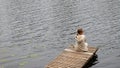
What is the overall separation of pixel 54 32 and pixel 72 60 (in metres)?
16.9

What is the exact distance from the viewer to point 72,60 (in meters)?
25.2

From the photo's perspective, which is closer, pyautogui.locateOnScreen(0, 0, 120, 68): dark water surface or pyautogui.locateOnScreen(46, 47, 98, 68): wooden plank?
pyautogui.locateOnScreen(46, 47, 98, 68): wooden plank

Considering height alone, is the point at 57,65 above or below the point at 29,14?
below

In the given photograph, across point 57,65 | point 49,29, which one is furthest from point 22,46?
point 57,65

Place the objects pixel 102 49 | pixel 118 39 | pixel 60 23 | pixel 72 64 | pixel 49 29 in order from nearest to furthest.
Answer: pixel 72 64 → pixel 102 49 → pixel 118 39 → pixel 49 29 → pixel 60 23

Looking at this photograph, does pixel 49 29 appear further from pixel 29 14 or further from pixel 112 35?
pixel 29 14

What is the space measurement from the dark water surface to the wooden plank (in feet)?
6.10

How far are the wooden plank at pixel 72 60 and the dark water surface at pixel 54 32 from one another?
1.86 meters

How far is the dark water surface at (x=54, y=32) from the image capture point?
3014 cm

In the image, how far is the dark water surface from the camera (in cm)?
3014

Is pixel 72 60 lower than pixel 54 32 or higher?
lower

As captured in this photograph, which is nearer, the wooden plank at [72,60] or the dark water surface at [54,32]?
the wooden plank at [72,60]

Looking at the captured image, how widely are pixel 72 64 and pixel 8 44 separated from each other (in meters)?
15.8

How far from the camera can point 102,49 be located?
31.3 metres
